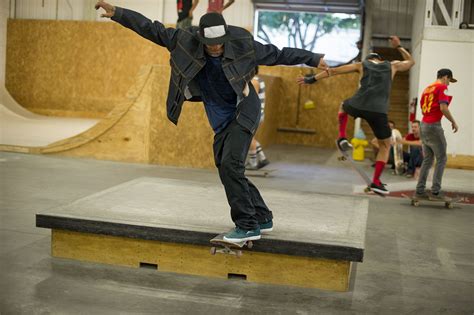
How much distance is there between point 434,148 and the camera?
355 inches

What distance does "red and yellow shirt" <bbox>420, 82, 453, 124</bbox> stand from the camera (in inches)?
343

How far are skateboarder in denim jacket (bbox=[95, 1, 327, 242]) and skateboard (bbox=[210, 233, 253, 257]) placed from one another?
5cm

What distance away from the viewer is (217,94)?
4.91 metres

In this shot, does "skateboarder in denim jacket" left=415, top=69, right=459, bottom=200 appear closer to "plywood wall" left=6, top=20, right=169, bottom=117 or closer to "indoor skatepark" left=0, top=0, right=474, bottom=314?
"indoor skatepark" left=0, top=0, right=474, bottom=314

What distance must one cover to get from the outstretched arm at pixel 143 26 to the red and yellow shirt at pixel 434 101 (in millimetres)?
4922

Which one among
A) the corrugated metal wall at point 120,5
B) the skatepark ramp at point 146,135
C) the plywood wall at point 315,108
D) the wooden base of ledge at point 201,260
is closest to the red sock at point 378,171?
the skatepark ramp at point 146,135

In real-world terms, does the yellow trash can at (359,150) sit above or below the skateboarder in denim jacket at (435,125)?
below

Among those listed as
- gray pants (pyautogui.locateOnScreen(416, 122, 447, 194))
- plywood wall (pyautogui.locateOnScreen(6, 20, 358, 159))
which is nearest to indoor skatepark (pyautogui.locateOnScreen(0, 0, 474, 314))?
gray pants (pyautogui.locateOnScreen(416, 122, 447, 194))

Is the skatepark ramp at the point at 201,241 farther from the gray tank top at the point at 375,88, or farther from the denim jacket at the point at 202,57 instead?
the gray tank top at the point at 375,88

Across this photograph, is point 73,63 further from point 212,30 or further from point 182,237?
point 212,30

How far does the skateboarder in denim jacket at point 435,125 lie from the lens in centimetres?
874

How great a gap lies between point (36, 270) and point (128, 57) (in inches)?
659

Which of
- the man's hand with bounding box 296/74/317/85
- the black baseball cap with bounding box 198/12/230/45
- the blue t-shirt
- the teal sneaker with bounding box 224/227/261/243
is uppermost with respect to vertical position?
the black baseball cap with bounding box 198/12/230/45

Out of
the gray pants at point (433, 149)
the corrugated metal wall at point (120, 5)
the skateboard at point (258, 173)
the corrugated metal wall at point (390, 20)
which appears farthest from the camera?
the corrugated metal wall at point (120, 5)
